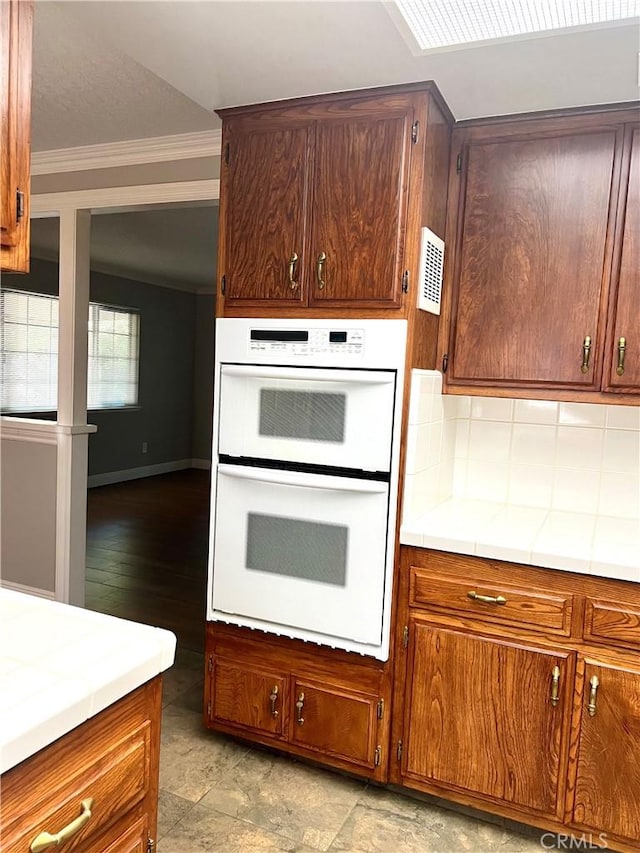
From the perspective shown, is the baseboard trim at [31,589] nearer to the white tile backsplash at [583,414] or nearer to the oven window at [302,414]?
the oven window at [302,414]

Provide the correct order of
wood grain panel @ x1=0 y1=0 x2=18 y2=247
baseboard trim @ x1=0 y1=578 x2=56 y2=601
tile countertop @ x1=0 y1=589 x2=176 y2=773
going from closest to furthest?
tile countertop @ x1=0 y1=589 x2=176 y2=773 → wood grain panel @ x1=0 y1=0 x2=18 y2=247 → baseboard trim @ x1=0 y1=578 x2=56 y2=601

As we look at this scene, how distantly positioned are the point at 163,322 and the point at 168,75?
6561 mm

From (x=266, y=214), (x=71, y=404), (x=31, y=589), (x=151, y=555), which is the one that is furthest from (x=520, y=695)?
(x=151, y=555)

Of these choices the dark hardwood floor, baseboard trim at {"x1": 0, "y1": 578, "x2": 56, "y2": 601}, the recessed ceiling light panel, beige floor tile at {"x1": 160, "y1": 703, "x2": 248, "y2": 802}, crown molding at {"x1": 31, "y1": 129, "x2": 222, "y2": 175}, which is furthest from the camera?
the dark hardwood floor

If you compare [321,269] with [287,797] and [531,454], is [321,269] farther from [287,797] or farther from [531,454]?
[287,797]

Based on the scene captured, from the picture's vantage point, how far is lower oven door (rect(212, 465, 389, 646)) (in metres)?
2.04

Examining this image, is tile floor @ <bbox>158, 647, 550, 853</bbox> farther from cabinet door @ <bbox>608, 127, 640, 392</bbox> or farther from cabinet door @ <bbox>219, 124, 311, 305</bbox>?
cabinet door @ <bbox>219, 124, 311, 305</bbox>

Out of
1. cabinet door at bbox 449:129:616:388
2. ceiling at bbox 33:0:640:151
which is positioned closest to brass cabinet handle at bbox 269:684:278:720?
cabinet door at bbox 449:129:616:388

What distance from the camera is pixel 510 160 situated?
2152 millimetres

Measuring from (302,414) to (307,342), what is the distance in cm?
23

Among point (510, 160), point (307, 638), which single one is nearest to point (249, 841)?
point (307, 638)

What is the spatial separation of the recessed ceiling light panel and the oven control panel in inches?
32.2

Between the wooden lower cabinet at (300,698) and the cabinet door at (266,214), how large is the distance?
1.20 m

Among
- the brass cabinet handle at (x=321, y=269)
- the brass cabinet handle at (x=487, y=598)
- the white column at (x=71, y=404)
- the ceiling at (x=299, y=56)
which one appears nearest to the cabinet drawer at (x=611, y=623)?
the brass cabinet handle at (x=487, y=598)
